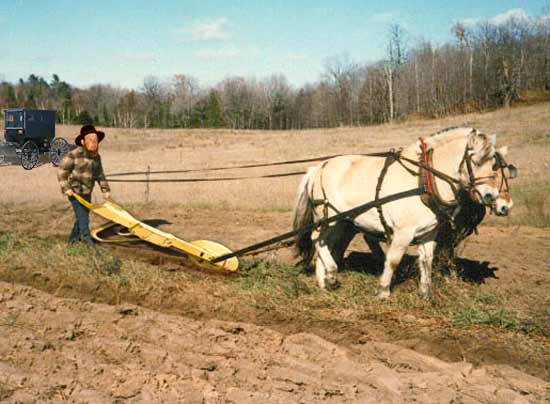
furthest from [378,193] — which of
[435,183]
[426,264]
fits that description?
[426,264]

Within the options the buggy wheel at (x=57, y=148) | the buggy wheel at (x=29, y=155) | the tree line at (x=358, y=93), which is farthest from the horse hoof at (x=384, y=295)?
the tree line at (x=358, y=93)

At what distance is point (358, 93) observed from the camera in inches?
2968

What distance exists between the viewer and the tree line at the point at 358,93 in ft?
185

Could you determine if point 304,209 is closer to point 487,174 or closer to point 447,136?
point 447,136

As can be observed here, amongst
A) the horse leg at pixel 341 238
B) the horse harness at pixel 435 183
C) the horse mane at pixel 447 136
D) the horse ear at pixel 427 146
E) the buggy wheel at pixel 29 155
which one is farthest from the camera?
the buggy wheel at pixel 29 155

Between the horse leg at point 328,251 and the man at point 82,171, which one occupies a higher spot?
the man at point 82,171

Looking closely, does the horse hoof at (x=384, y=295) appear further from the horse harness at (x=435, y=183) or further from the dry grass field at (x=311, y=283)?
the horse harness at (x=435, y=183)

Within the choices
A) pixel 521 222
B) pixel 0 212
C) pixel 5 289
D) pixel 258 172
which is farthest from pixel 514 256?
pixel 258 172

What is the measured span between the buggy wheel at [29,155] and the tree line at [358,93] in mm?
38679

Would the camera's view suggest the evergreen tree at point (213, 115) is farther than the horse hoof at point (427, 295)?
Yes

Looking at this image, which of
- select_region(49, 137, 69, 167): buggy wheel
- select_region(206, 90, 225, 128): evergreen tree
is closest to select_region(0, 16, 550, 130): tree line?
select_region(206, 90, 225, 128): evergreen tree

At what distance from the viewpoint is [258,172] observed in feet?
77.2

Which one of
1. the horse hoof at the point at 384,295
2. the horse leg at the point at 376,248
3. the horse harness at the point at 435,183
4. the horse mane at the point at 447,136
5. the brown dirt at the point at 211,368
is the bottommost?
the brown dirt at the point at 211,368

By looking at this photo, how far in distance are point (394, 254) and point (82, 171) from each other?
16.0ft
